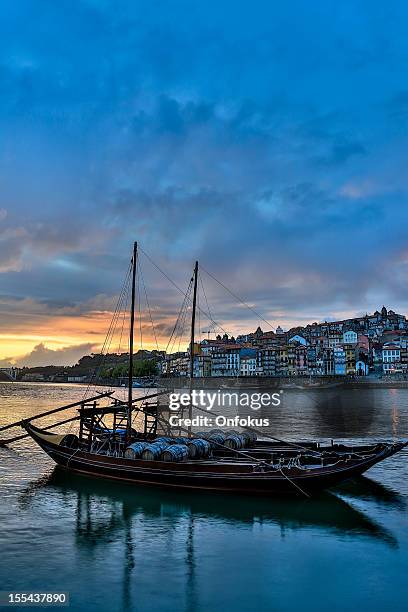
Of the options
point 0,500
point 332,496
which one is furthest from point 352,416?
point 0,500

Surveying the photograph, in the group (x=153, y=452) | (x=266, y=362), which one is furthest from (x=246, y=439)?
(x=266, y=362)

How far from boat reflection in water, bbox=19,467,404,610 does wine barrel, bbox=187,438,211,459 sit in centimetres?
217

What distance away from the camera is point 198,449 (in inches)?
980

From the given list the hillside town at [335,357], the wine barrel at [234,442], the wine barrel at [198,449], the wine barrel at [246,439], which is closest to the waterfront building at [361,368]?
the hillside town at [335,357]

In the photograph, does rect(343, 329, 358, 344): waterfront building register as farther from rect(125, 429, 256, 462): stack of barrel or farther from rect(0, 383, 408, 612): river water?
rect(125, 429, 256, 462): stack of barrel

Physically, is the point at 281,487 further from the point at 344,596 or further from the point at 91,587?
the point at 91,587

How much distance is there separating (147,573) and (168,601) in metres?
1.70

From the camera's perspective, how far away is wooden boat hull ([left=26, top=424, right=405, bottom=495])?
2153 centimetres

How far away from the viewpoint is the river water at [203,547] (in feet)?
44.1

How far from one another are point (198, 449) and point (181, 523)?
18.5ft

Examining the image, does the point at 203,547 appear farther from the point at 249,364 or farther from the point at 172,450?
the point at 249,364

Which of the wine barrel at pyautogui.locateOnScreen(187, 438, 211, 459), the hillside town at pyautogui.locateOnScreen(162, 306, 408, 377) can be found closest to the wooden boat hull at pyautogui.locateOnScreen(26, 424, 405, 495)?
the wine barrel at pyautogui.locateOnScreen(187, 438, 211, 459)

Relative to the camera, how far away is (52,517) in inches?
799

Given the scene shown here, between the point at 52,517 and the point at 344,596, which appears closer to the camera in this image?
the point at 344,596
